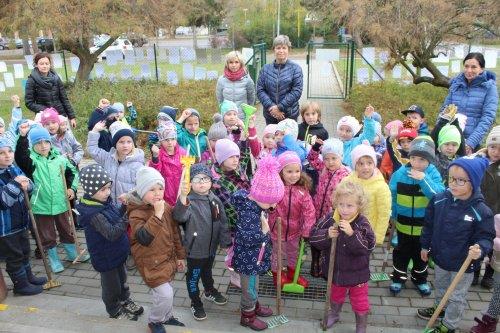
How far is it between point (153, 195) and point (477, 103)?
163 inches

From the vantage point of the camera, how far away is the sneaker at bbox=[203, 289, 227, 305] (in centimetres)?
429

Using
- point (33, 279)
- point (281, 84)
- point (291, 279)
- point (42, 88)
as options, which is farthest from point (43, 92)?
point (291, 279)

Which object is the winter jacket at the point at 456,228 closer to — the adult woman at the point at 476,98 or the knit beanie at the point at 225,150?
the knit beanie at the point at 225,150

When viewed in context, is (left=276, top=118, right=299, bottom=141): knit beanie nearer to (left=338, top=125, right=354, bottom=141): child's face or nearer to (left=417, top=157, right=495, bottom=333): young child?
(left=338, top=125, right=354, bottom=141): child's face

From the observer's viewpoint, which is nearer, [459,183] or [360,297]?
[459,183]

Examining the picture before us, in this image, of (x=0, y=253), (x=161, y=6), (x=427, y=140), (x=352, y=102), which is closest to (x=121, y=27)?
(x=161, y=6)

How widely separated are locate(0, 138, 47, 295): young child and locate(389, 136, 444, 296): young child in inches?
138

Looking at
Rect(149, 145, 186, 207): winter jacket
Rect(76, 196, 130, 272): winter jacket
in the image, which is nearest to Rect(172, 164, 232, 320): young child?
Rect(76, 196, 130, 272): winter jacket

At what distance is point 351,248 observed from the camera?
11.9 feet

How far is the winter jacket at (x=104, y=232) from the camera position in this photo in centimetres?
359

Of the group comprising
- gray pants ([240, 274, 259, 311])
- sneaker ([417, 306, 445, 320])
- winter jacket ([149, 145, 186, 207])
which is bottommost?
sneaker ([417, 306, 445, 320])

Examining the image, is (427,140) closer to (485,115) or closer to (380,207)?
(380,207)

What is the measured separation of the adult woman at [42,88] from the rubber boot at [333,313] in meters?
5.29

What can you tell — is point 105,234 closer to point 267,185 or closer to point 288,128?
point 267,185
